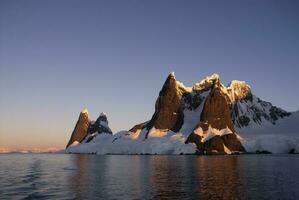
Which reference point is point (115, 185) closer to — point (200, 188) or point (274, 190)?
point (200, 188)

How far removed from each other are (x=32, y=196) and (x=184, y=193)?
19285 mm

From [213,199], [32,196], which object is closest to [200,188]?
[213,199]

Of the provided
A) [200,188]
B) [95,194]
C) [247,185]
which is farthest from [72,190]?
[247,185]

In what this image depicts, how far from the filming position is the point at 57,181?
6819 centimetres

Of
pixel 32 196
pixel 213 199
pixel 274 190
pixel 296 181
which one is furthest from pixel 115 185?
pixel 296 181

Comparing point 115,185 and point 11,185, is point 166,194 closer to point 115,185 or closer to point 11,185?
point 115,185

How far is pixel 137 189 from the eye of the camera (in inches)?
2248

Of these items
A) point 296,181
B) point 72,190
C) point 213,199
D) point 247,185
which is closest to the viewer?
point 213,199

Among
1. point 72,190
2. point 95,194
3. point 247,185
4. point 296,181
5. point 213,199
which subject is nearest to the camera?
point 213,199

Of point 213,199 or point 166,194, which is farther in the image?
point 166,194

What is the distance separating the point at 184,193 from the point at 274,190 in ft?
41.2

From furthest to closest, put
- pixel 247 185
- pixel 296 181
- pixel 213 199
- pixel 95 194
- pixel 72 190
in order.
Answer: pixel 296 181
pixel 247 185
pixel 72 190
pixel 95 194
pixel 213 199

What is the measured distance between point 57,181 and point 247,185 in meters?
31.2

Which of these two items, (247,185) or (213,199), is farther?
(247,185)
